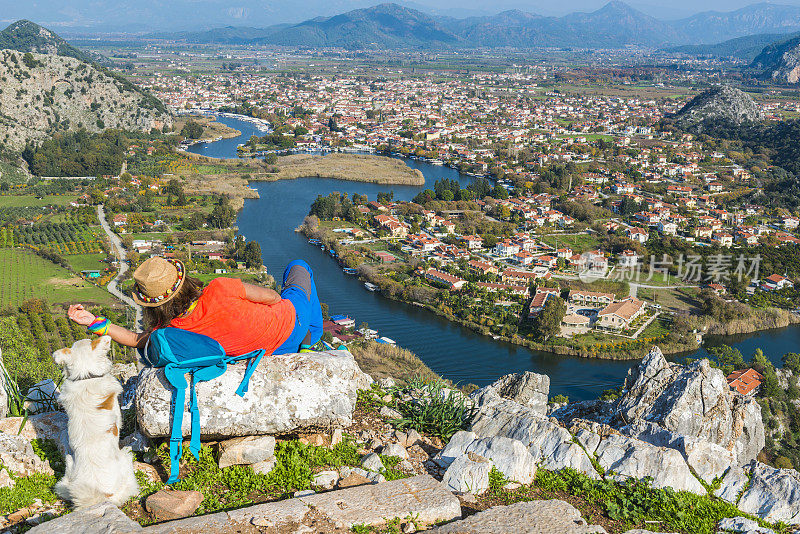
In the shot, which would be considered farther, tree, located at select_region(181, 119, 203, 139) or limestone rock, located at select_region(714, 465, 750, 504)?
tree, located at select_region(181, 119, 203, 139)

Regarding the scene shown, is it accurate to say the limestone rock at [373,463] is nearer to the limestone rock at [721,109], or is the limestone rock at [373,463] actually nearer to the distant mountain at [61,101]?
the distant mountain at [61,101]

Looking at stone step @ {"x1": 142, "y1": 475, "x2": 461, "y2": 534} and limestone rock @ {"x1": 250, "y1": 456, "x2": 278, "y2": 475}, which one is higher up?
stone step @ {"x1": 142, "y1": 475, "x2": 461, "y2": 534}

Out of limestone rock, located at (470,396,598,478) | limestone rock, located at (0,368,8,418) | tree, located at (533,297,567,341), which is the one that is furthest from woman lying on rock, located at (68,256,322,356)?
tree, located at (533,297,567,341)

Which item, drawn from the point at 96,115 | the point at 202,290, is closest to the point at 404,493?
the point at 202,290

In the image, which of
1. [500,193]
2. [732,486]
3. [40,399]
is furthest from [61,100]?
[732,486]

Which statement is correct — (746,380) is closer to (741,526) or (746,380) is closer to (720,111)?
(741,526)

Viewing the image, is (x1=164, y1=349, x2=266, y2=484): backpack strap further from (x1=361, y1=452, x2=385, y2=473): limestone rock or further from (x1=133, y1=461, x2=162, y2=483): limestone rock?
(x1=361, y1=452, x2=385, y2=473): limestone rock

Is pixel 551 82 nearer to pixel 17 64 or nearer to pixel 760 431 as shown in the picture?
pixel 17 64
